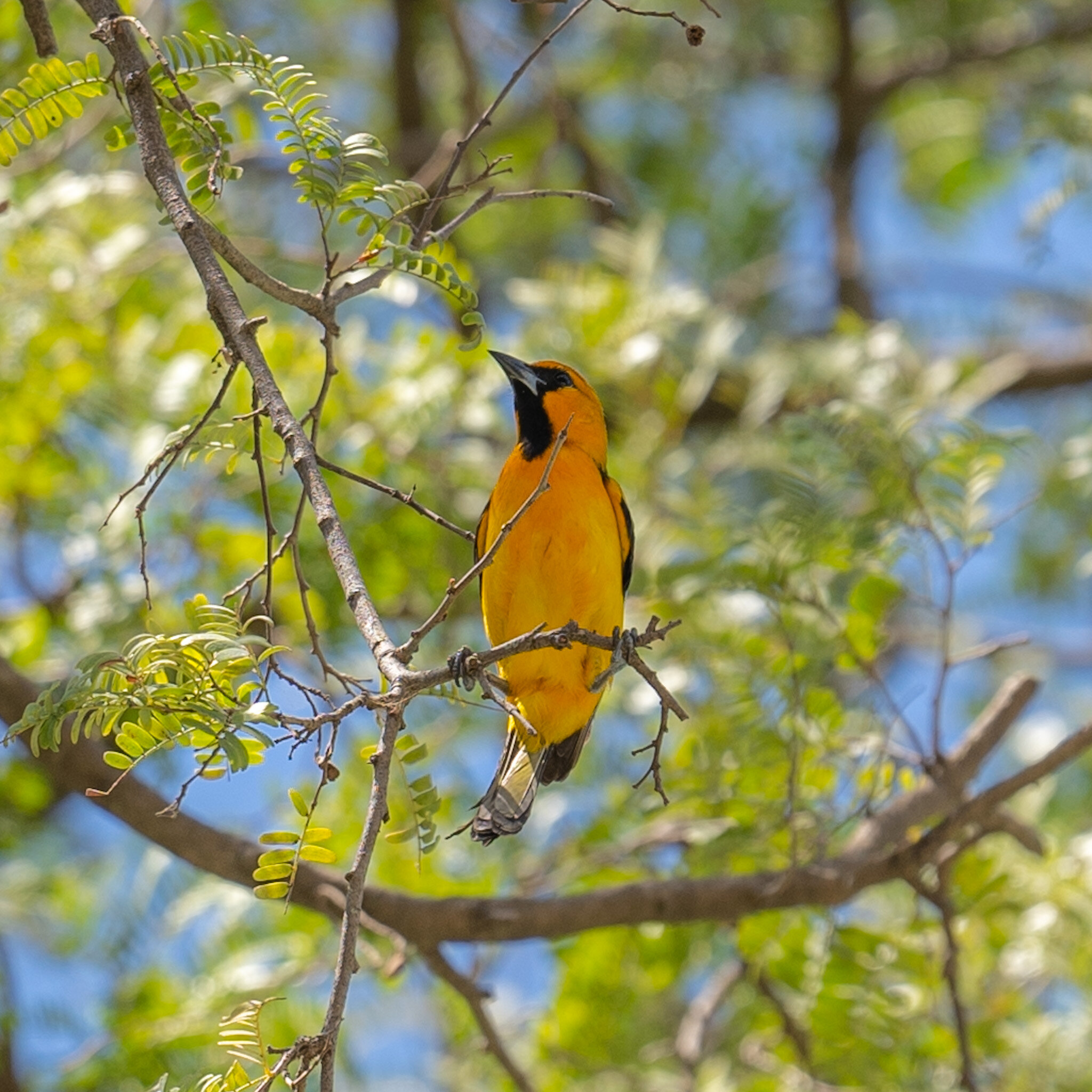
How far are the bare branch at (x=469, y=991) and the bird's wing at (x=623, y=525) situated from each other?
1199 mm

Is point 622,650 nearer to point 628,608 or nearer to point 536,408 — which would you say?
point 536,408

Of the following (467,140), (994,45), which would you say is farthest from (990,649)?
(994,45)

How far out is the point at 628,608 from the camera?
16.0 feet

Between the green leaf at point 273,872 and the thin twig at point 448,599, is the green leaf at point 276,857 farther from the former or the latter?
the thin twig at point 448,599

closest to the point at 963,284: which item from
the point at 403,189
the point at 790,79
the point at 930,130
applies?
the point at 930,130

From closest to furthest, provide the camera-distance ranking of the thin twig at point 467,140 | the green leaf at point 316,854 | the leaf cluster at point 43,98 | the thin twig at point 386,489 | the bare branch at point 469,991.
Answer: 1. the green leaf at point 316,854
2. the thin twig at point 386,489
3. the thin twig at point 467,140
4. the leaf cluster at point 43,98
5. the bare branch at point 469,991

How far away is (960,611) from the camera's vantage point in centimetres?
846

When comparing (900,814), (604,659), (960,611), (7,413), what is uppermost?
Result: (960,611)

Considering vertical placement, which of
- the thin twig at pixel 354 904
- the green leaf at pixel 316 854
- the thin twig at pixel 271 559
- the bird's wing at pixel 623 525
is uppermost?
the bird's wing at pixel 623 525

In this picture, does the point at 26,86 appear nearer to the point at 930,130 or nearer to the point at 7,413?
the point at 7,413

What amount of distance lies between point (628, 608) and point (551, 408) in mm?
788

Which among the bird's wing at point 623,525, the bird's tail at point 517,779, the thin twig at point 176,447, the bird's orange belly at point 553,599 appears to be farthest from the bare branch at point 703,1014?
the thin twig at point 176,447

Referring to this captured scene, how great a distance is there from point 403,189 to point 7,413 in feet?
8.36

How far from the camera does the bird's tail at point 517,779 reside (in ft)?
10.1
